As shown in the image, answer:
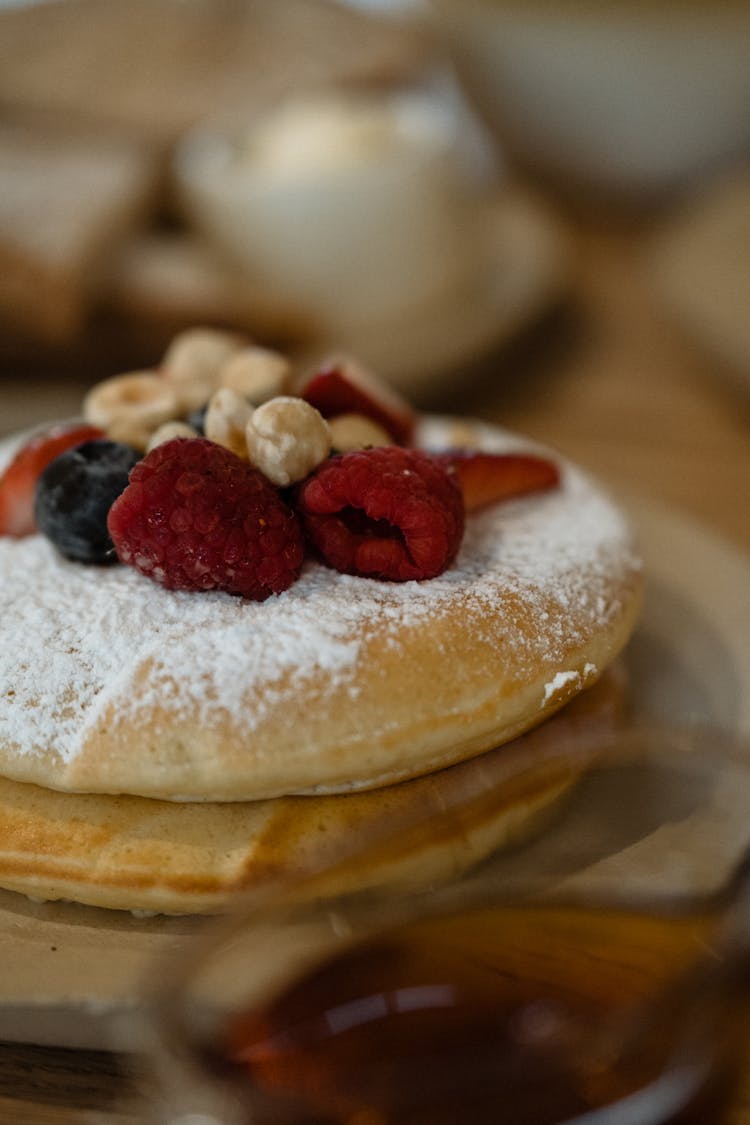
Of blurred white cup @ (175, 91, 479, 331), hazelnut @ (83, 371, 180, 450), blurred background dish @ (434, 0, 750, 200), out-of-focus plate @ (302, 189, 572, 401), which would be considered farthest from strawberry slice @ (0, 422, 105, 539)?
blurred background dish @ (434, 0, 750, 200)

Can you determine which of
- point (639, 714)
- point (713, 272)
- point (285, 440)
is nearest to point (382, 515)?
point (285, 440)

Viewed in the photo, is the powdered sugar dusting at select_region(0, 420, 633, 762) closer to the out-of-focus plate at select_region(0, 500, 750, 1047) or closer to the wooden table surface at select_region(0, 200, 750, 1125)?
the out-of-focus plate at select_region(0, 500, 750, 1047)

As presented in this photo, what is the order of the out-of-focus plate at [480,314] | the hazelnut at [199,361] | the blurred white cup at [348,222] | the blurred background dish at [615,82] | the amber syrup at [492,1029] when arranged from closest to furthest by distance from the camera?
the amber syrup at [492,1029] < the hazelnut at [199,361] < the out-of-focus plate at [480,314] < the blurred white cup at [348,222] < the blurred background dish at [615,82]

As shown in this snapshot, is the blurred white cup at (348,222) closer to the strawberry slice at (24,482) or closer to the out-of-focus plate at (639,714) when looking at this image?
the out-of-focus plate at (639,714)

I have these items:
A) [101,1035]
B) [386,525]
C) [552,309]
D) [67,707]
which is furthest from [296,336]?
[101,1035]

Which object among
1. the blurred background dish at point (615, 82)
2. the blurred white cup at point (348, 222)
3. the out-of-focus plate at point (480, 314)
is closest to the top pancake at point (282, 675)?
the out-of-focus plate at point (480, 314)

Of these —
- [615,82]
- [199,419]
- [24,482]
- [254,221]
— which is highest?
[615,82]

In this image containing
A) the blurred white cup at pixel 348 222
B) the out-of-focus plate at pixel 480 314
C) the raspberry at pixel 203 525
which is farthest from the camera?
the blurred white cup at pixel 348 222

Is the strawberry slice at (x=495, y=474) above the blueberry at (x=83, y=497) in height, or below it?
above

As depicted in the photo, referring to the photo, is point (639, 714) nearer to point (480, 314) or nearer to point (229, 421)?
point (229, 421)
